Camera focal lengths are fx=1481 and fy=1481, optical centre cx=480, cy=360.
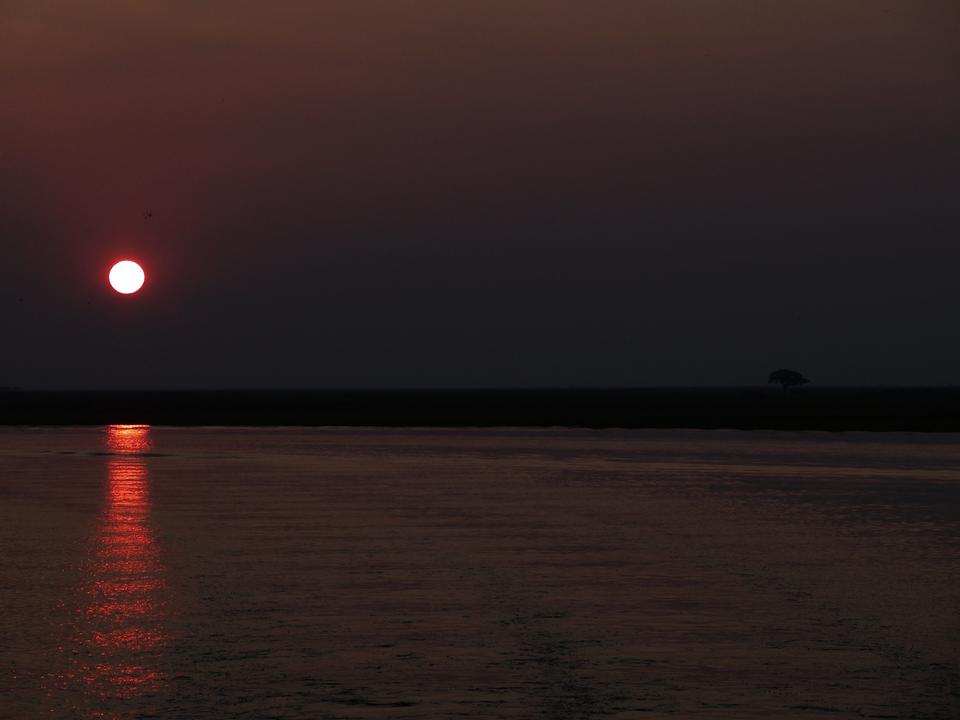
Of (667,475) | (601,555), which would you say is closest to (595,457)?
(667,475)

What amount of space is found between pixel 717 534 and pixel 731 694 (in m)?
12.1

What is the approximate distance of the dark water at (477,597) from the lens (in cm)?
1186

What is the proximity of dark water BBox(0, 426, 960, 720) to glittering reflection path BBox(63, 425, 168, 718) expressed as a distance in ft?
0.14

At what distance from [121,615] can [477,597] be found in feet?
13.0

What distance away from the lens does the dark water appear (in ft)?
38.9

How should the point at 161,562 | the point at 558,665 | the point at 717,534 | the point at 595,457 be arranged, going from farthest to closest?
the point at 595,457 < the point at 717,534 < the point at 161,562 < the point at 558,665

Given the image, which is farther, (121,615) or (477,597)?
(477,597)

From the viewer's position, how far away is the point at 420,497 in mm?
30578

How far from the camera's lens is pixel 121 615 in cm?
1564

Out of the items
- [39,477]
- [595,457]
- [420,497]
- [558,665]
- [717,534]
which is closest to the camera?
[558,665]

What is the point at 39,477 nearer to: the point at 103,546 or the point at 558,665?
the point at 103,546

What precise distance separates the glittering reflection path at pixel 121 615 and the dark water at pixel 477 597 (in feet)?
0.14

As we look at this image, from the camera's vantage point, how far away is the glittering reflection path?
39.8ft

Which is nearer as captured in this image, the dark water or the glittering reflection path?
the dark water
